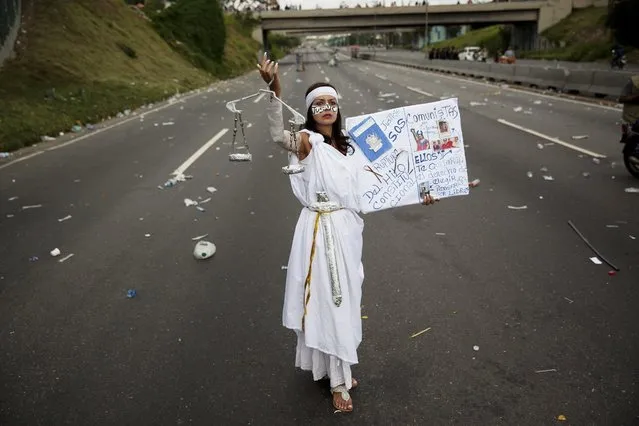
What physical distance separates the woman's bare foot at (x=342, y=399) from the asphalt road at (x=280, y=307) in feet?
0.25

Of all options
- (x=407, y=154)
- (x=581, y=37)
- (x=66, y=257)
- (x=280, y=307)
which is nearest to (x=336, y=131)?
(x=407, y=154)

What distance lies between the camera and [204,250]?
593 cm

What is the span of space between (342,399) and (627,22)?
46046 millimetres

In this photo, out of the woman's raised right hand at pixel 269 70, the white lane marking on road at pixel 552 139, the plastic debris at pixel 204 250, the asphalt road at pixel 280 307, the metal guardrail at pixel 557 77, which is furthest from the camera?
the metal guardrail at pixel 557 77

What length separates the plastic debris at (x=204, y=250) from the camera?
588cm

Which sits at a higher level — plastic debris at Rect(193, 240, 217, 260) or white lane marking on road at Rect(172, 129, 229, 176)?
plastic debris at Rect(193, 240, 217, 260)

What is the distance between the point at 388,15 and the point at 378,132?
222 ft

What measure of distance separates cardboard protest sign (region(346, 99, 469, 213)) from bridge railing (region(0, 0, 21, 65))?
21.1 meters

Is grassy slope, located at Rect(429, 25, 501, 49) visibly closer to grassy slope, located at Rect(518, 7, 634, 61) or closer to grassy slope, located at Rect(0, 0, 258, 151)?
grassy slope, located at Rect(518, 7, 634, 61)

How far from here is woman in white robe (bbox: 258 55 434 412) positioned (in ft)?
10.6

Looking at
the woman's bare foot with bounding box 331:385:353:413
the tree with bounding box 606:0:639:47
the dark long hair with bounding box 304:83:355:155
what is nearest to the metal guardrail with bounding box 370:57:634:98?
the tree with bounding box 606:0:639:47

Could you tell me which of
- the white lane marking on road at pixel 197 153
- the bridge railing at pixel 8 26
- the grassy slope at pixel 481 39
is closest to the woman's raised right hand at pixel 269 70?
the white lane marking on road at pixel 197 153

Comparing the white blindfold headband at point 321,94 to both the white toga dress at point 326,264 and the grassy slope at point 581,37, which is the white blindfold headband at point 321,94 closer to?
the white toga dress at point 326,264

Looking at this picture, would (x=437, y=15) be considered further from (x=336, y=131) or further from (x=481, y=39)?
(x=336, y=131)
